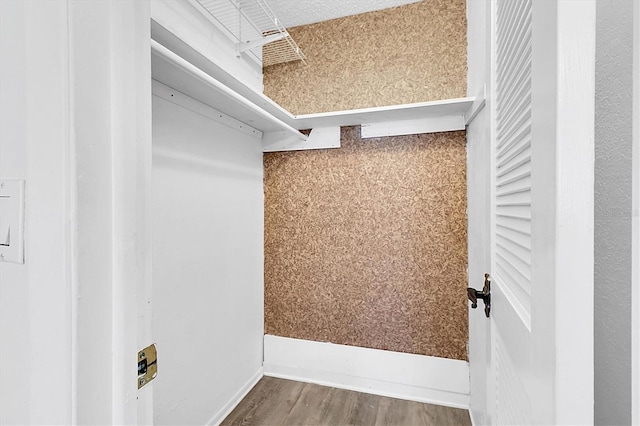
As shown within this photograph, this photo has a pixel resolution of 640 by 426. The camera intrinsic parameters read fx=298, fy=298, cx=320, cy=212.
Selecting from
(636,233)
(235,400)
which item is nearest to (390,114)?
(636,233)

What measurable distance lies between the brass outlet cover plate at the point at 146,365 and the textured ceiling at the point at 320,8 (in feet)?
5.95

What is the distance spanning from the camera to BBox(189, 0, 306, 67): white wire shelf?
57.4 inches

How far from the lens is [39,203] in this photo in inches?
15.3

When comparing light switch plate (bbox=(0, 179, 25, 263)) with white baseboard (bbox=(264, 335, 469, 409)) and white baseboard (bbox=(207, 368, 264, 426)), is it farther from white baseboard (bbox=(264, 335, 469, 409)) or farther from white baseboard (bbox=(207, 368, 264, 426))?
white baseboard (bbox=(264, 335, 469, 409))

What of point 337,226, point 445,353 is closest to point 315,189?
point 337,226

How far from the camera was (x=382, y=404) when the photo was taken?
1.63 metres

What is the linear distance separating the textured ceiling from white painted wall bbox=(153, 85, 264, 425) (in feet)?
2.47

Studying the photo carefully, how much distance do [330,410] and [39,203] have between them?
165 centimetres

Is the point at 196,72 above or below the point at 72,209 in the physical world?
above

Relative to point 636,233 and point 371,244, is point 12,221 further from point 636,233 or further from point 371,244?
point 371,244

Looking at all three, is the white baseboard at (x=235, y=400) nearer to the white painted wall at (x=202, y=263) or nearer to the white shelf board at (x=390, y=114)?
the white painted wall at (x=202, y=263)

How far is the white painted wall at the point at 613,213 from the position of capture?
0.41 metres

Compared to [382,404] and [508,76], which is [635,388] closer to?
[508,76]

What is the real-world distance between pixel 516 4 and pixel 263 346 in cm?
202
